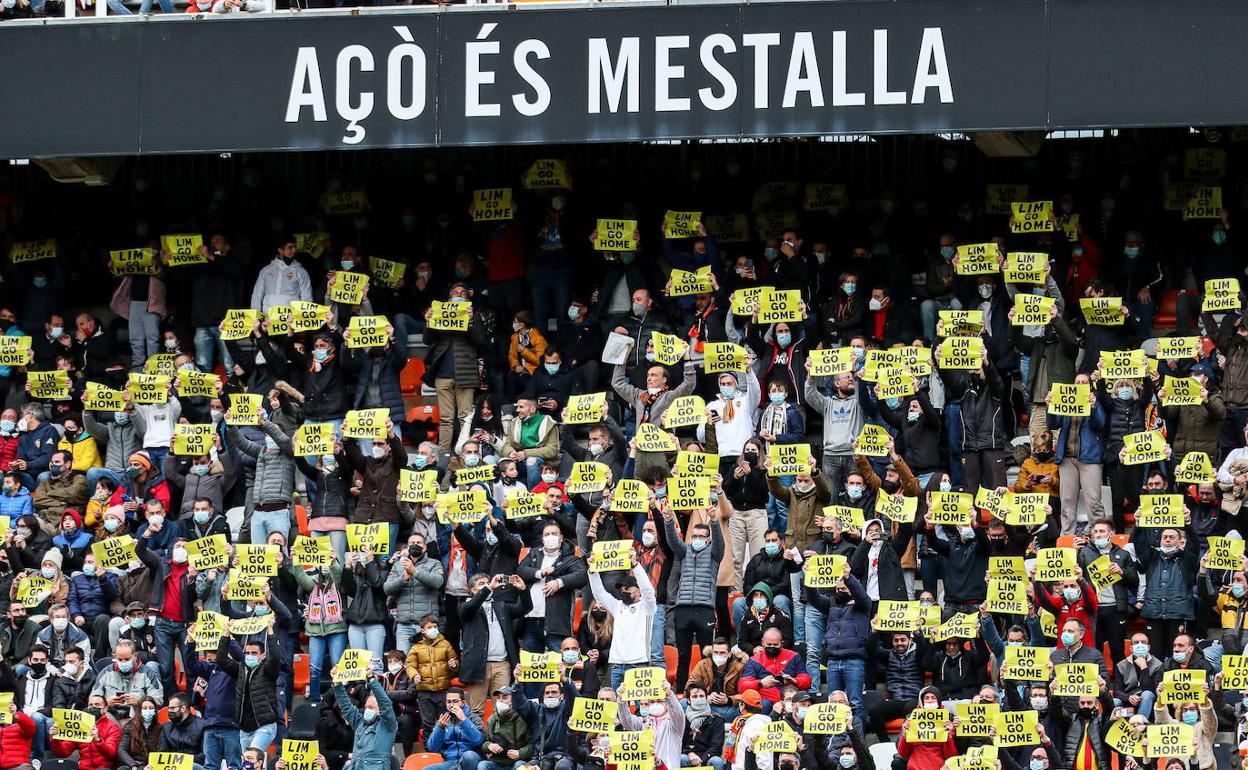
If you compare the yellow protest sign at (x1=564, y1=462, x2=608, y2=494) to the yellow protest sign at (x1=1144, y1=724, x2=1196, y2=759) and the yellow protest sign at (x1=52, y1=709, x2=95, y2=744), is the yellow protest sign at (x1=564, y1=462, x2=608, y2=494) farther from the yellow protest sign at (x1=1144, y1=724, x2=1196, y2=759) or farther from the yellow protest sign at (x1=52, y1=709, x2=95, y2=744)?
the yellow protest sign at (x1=1144, y1=724, x2=1196, y2=759)

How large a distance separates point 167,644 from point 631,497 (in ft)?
13.1

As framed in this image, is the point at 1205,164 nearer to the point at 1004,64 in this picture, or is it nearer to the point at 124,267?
the point at 1004,64

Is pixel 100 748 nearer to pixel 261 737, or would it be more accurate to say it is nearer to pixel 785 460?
pixel 261 737

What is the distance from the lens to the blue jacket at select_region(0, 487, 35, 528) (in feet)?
82.7

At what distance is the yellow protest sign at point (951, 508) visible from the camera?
75.8ft

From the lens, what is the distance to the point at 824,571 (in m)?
22.8

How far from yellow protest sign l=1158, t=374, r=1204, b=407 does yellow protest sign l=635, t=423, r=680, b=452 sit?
13.3 ft

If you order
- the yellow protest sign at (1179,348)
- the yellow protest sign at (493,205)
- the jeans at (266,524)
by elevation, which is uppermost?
the yellow protest sign at (493,205)

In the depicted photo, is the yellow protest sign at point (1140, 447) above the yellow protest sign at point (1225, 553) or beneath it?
above

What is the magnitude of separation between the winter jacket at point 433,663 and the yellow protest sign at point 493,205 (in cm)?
556

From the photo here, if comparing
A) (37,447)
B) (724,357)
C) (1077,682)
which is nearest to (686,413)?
(724,357)

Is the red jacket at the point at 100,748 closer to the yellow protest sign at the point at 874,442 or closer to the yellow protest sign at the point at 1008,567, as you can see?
the yellow protest sign at the point at 874,442

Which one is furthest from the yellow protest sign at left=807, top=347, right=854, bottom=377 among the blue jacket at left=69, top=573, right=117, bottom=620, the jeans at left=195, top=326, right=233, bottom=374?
the blue jacket at left=69, top=573, right=117, bottom=620

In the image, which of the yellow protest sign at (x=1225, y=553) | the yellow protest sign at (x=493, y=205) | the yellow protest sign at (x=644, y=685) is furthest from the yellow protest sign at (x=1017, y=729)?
the yellow protest sign at (x=493, y=205)
